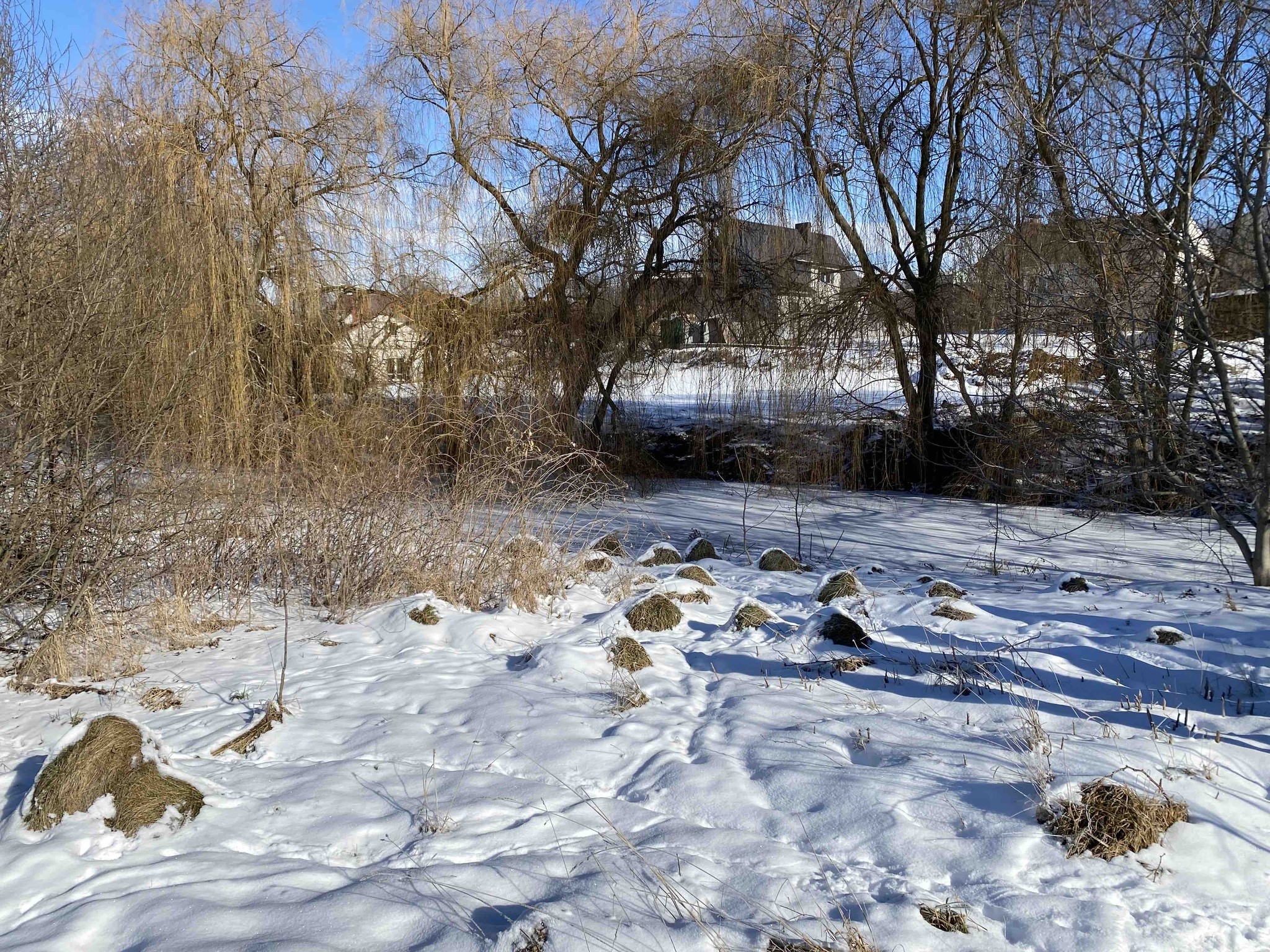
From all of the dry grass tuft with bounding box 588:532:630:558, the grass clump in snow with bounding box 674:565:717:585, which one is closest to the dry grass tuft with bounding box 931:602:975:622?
the grass clump in snow with bounding box 674:565:717:585

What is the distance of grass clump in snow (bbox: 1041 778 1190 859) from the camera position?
2.59 metres

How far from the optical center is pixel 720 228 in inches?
456

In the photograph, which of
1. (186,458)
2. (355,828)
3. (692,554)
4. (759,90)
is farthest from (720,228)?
(355,828)

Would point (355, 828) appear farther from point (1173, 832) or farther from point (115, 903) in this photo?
point (1173, 832)

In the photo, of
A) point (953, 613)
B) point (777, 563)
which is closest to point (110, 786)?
point (953, 613)

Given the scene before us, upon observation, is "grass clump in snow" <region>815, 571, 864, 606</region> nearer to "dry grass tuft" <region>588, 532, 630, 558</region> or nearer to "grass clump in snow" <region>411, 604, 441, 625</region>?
"dry grass tuft" <region>588, 532, 630, 558</region>

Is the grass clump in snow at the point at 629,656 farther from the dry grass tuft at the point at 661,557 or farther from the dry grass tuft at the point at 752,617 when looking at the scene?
the dry grass tuft at the point at 661,557

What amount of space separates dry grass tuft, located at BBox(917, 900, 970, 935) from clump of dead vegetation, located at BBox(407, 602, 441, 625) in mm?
3477

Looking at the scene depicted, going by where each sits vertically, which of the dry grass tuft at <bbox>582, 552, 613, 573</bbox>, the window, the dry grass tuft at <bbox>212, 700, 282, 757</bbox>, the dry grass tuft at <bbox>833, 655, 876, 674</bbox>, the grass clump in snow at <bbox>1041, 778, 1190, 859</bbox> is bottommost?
the dry grass tuft at <bbox>212, 700, 282, 757</bbox>

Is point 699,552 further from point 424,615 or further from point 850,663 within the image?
point 850,663

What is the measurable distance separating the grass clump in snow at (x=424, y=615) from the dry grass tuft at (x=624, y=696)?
1.51 metres

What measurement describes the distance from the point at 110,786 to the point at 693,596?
3.47 metres

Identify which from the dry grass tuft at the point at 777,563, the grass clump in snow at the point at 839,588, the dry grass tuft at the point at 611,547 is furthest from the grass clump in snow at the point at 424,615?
the dry grass tuft at the point at 777,563

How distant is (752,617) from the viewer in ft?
16.9
